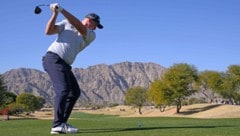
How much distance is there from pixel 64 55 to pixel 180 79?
235ft

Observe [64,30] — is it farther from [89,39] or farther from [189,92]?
[189,92]

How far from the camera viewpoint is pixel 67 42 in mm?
8531

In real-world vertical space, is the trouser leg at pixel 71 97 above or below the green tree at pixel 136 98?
below

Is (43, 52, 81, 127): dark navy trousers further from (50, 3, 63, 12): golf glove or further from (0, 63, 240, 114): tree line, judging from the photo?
(0, 63, 240, 114): tree line

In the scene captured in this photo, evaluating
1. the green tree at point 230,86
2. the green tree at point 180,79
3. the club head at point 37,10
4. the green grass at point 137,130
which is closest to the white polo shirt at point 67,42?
the club head at point 37,10

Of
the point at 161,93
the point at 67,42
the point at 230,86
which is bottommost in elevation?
the point at 67,42

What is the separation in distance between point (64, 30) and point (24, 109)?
118296mm

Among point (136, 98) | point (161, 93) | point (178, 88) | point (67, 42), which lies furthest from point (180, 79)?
point (67, 42)

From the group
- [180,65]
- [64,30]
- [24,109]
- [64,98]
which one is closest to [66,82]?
[64,98]

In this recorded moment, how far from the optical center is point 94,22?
8.77m

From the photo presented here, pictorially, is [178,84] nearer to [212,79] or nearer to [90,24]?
[212,79]

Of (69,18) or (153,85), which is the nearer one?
(69,18)

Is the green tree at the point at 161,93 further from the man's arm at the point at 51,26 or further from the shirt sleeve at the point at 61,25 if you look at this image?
the man's arm at the point at 51,26

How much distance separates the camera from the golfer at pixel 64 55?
821cm
